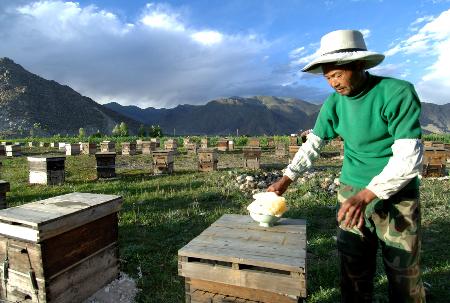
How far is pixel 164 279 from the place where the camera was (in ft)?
16.1

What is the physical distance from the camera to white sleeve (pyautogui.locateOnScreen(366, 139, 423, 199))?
2426 millimetres

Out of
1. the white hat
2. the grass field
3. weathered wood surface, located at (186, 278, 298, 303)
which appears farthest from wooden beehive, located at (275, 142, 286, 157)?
weathered wood surface, located at (186, 278, 298, 303)

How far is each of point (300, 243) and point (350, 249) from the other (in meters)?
0.47

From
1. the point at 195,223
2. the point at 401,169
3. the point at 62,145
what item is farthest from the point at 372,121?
the point at 62,145

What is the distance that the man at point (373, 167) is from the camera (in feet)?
8.10

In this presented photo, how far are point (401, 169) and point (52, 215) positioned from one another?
3493 millimetres

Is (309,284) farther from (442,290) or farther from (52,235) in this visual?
(52,235)

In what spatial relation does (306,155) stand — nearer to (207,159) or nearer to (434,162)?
(207,159)

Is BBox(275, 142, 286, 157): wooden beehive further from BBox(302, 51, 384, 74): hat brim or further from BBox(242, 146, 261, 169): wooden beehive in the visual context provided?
BBox(302, 51, 384, 74): hat brim

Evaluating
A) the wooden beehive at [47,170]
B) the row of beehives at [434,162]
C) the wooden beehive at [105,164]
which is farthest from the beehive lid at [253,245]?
the row of beehives at [434,162]

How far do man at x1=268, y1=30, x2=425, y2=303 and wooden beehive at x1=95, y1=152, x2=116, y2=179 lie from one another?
41.1 feet

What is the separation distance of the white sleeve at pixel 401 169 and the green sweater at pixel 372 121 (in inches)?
3.3

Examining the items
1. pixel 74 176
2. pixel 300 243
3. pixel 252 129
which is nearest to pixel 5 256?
pixel 300 243

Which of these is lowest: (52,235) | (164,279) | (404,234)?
(164,279)
